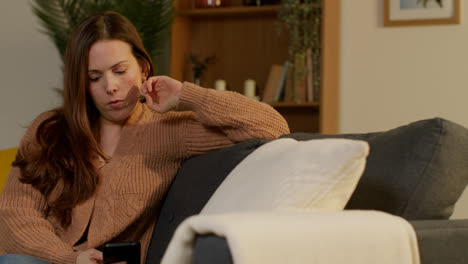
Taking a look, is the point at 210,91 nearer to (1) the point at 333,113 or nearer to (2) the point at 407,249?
(2) the point at 407,249

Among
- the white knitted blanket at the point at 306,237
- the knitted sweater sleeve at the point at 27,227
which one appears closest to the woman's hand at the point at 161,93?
the knitted sweater sleeve at the point at 27,227

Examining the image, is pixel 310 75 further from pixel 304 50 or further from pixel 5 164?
pixel 5 164

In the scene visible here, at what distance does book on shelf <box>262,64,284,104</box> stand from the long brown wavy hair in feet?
5.57

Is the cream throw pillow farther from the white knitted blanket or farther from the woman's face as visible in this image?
the woman's face

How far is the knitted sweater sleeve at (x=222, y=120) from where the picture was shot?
178 centimetres

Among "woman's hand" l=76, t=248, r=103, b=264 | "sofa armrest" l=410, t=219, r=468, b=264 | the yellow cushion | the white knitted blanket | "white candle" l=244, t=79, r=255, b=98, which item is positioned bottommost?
"woman's hand" l=76, t=248, r=103, b=264

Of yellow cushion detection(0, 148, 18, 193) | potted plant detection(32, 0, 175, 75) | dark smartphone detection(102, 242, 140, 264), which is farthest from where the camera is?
potted plant detection(32, 0, 175, 75)

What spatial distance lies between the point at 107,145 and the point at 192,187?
42 centimetres

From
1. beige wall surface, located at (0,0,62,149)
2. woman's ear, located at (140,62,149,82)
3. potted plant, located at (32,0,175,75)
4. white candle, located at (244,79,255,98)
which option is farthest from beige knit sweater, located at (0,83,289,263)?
beige wall surface, located at (0,0,62,149)

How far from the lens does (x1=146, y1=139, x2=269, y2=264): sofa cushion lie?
1.62 meters

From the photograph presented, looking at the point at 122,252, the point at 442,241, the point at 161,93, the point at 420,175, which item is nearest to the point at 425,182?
the point at 420,175

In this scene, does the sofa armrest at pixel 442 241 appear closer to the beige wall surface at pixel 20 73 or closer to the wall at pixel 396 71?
the wall at pixel 396 71

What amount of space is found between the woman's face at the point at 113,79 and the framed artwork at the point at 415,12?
65.4 inches

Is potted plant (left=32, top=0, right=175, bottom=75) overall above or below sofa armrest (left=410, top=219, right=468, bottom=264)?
above
